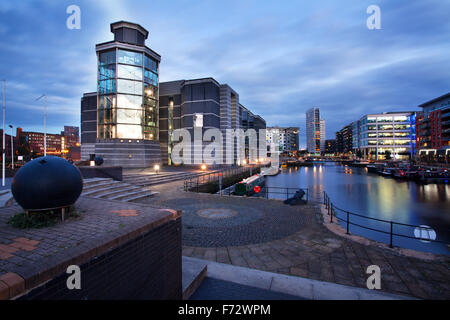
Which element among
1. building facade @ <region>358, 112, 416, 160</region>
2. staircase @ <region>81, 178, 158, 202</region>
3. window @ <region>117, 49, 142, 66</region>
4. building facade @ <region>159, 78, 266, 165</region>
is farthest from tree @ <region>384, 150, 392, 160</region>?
staircase @ <region>81, 178, 158, 202</region>

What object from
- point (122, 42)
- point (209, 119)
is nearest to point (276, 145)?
point (209, 119)

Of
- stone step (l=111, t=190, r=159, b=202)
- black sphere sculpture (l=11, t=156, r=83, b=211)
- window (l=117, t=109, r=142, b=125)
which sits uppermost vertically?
window (l=117, t=109, r=142, b=125)

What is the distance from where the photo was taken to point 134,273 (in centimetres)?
346

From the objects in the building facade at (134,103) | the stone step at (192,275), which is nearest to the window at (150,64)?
the building facade at (134,103)

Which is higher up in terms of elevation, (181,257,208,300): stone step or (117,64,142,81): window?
(117,64,142,81): window

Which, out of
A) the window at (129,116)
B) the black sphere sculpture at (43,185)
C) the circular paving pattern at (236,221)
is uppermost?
the window at (129,116)

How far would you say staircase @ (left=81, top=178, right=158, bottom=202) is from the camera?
13.3 meters

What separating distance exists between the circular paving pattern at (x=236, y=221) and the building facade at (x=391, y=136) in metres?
126

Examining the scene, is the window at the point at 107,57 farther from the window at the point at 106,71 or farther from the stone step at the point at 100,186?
the stone step at the point at 100,186

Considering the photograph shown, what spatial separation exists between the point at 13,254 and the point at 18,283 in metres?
1.32

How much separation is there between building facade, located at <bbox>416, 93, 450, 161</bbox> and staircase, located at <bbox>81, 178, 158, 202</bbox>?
101612 millimetres

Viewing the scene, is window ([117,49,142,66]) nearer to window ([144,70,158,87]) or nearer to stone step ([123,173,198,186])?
window ([144,70,158,87])

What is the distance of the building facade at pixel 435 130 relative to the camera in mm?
79125
